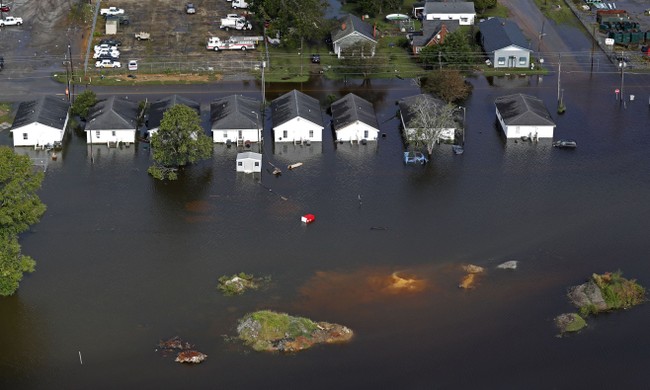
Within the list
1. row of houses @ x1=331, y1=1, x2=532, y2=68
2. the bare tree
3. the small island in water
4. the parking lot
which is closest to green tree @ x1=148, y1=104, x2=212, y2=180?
the bare tree

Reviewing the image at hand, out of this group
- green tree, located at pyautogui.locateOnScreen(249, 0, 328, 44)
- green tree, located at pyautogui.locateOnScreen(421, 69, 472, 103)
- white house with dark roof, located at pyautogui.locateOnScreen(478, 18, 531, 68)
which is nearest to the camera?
green tree, located at pyautogui.locateOnScreen(421, 69, 472, 103)

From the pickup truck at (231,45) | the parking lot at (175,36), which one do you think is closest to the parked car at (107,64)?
the parking lot at (175,36)

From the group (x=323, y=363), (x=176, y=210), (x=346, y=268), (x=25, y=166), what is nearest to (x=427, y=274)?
(x=346, y=268)

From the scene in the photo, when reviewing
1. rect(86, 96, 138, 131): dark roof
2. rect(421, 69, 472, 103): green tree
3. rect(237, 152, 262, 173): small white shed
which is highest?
rect(421, 69, 472, 103): green tree

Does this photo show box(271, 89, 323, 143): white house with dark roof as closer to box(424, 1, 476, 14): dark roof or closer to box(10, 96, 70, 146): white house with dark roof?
box(10, 96, 70, 146): white house with dark roof

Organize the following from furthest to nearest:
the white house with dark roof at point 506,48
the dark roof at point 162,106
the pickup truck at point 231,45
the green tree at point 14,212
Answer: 1. the pickup truck at point 231,45
2. the white house with dark roof at point 506,48
3. the dark roof at point 162,106
4. the green tree at point 14,212

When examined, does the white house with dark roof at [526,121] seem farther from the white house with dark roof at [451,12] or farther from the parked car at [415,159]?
the white house with dark roof at [451,12]
